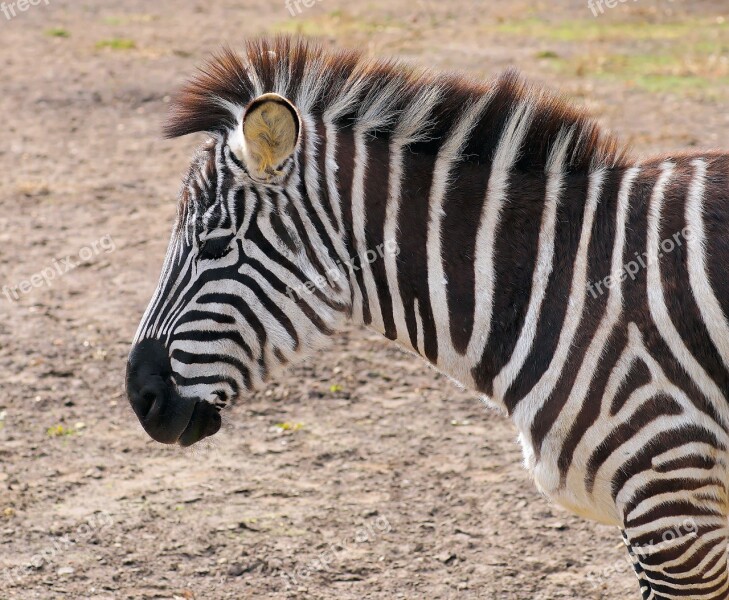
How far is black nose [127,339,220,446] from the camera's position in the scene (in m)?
3.61

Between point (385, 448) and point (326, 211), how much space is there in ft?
9.67

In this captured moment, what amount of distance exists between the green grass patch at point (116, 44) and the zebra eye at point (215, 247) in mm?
13589

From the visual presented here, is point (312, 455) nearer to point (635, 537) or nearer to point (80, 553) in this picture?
point (80, 553)

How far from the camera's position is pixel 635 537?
3.35m

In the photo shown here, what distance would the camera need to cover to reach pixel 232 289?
3531 millimetres

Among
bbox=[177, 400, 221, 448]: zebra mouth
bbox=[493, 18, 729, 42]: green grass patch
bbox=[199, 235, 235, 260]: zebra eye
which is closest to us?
bbox=[199, 235, 235, 260]: zebra eye

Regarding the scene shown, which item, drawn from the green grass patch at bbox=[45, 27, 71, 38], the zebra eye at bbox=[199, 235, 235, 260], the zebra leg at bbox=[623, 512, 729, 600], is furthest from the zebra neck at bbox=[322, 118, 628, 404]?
the green grass patch at bbox=[45, 27, 71, 38]

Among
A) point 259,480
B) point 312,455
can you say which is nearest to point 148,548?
point 259,480

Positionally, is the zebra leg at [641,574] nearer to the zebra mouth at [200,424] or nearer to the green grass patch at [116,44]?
the zebra mouth at [200,424]

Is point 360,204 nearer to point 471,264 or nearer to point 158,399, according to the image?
point 471,264

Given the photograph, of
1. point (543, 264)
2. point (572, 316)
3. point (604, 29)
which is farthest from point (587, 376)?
point (604, 29)

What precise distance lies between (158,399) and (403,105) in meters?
1.42

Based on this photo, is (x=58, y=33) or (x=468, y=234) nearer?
(x=468, y=234)

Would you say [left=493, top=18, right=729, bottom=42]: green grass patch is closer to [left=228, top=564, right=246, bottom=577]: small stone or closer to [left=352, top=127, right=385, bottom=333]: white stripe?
[left=228, top=564, right=246, bottom=577]: small stone
